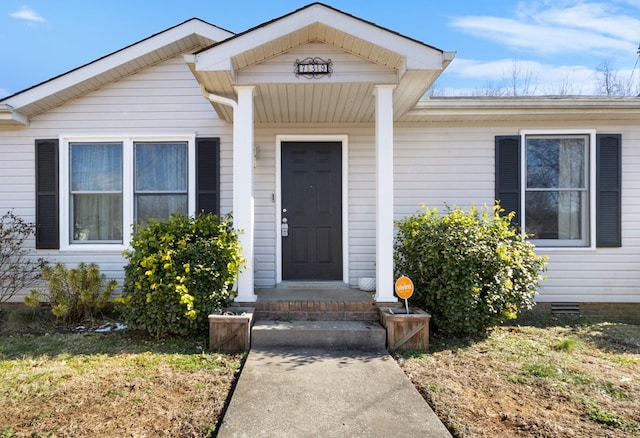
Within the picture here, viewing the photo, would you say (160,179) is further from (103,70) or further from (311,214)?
(311,214)

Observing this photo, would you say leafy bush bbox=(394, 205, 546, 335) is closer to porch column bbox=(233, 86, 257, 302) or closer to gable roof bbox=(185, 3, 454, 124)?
gable roof bbox=(185, 3, 454, 124)

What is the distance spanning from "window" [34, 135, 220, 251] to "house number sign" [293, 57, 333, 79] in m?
1.89

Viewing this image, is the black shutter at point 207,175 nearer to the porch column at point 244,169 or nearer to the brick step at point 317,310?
the porch column at point 244,169

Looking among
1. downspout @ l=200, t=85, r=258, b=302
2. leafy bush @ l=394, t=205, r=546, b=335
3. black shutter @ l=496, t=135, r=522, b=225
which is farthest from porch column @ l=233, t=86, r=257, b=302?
black shutter @ l=496, t=135, r=522, b=225

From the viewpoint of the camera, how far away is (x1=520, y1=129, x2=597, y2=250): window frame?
5.44 metres

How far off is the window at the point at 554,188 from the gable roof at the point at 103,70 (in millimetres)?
4630

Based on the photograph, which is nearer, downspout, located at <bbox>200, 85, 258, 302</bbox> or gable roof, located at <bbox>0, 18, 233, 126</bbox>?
downspout, located at <bbox>200, 85, 258, 302</bbox>

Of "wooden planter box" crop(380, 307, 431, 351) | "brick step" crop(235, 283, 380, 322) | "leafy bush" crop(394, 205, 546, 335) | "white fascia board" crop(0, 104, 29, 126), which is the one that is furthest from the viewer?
"white fascia board" crop(0, 104, 29, 126)

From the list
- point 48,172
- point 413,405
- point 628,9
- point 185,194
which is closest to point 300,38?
point 185,194

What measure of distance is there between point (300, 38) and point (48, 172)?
157 inches

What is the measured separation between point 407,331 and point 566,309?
3.03 meters

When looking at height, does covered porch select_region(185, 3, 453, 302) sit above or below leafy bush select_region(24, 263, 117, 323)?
above

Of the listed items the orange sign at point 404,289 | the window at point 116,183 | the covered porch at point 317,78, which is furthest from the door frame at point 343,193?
the orange sign at point 404,289

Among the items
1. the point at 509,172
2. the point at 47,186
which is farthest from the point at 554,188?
the point at 47,186
